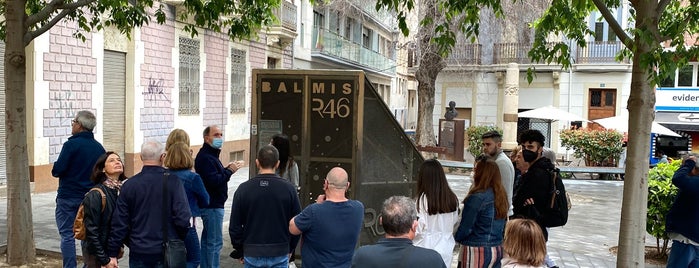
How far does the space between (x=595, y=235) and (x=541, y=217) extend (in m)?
5.31

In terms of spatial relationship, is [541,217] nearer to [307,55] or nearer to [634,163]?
[634,163]

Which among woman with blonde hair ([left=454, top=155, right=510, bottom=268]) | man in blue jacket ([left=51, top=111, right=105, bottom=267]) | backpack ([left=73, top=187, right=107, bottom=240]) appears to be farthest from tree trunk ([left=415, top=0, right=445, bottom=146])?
backpack ([left=73, top=187, right=107, bottom=240])

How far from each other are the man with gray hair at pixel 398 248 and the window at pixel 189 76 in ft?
45.6

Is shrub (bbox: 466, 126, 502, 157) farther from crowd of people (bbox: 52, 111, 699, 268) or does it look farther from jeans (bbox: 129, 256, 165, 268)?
jeans (bbox: 129, 256, 165, 268)

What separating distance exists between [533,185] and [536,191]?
0.19 feet

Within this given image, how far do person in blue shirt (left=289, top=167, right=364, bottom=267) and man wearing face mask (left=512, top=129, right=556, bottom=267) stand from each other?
1914 millimetres

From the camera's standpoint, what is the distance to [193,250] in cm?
577

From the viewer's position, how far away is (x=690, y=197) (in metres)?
6.08

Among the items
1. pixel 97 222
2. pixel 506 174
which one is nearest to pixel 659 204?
pixel 506 174

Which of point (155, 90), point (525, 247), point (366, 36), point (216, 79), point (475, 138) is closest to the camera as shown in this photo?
point (525, 247)

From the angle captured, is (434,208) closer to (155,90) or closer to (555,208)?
(555,208)

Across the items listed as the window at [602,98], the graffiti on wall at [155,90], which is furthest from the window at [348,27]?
the graffiti on wall at [155,90]

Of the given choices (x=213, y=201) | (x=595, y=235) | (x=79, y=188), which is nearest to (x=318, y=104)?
(x=213, y=201)

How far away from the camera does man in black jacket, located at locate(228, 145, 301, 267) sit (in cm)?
442
